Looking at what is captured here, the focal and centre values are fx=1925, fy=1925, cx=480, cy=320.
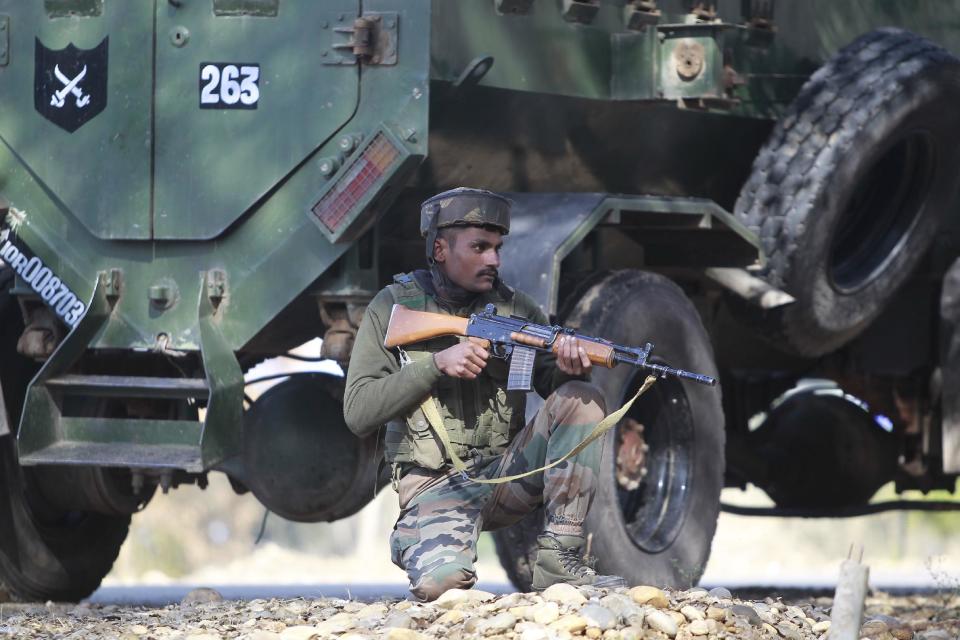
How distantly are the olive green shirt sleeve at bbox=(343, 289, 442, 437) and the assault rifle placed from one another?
0.09 meters

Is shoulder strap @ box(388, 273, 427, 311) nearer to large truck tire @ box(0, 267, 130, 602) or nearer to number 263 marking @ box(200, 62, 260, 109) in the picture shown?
number 263 marking @ box(200, 62, 260, 109)

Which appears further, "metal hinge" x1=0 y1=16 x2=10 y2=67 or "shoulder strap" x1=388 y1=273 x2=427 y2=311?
"metal hinge" x1=0 y1=16 x2=10 y2=67

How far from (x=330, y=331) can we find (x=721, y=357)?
2.73 metres

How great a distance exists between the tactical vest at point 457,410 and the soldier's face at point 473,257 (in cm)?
15

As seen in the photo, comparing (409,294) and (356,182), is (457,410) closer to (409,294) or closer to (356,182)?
(409,294)

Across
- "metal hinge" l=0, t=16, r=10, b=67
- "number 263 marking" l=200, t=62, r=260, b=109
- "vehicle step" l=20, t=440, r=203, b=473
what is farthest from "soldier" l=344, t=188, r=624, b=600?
"metal hinge" l=0, t=16, r=10, b=67

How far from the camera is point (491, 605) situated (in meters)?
5.28

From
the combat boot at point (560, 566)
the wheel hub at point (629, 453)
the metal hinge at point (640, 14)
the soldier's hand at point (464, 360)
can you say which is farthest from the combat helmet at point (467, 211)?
the metal hinge at point (640, 14)

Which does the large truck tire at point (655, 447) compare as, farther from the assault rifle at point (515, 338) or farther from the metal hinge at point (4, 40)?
the metal hinge at point (4, 40)

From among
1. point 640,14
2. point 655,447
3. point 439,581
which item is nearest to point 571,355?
point 439,581

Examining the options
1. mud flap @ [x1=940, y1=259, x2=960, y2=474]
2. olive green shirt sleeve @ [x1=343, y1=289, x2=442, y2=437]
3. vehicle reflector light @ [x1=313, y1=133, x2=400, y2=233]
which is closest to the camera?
olive green shirt sleeve @ [x1=343, y1=289, x2=442, y2=437]

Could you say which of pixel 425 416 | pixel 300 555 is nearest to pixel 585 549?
pixel 425 416

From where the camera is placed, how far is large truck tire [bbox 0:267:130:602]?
25.1ft

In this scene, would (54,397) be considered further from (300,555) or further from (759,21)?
(300,555)
